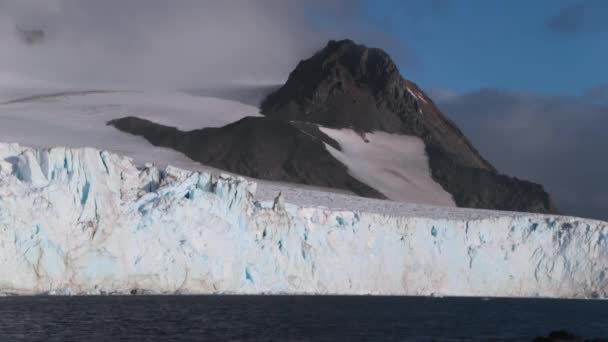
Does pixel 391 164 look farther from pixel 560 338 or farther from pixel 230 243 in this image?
pixel 560 338

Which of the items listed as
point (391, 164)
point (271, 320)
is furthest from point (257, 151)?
point (271, 320)

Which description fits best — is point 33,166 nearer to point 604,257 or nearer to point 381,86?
point 604,257

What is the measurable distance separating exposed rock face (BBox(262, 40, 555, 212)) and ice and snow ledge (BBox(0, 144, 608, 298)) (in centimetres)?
3004

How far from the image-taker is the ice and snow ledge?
102ft

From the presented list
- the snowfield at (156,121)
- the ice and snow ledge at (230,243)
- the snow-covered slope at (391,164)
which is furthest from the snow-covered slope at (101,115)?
the ice and snow ledge at (230,243)

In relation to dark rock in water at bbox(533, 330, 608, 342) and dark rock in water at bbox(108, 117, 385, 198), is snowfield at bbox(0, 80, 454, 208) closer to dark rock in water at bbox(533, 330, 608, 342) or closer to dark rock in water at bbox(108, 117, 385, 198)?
dark rock in water at bbox(108, 117, 385, 198)

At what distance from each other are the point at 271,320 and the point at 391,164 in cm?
4661

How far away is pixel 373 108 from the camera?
279 ft

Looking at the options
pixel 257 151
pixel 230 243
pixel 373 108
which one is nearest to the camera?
pixel 230 243

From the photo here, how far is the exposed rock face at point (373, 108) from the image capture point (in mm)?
76062

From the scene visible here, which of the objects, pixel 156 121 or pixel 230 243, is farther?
pixel 156 121

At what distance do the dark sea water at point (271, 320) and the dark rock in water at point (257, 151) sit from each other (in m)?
22.2

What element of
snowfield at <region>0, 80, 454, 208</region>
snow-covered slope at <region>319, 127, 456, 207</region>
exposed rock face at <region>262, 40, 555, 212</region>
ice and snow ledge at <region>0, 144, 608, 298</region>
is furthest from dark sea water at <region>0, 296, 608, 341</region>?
exposed rock face at <region>262, 40, 555, 212</region>

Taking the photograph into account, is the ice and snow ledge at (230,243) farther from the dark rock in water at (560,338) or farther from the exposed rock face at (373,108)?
the exposed rock face at (373,108)
